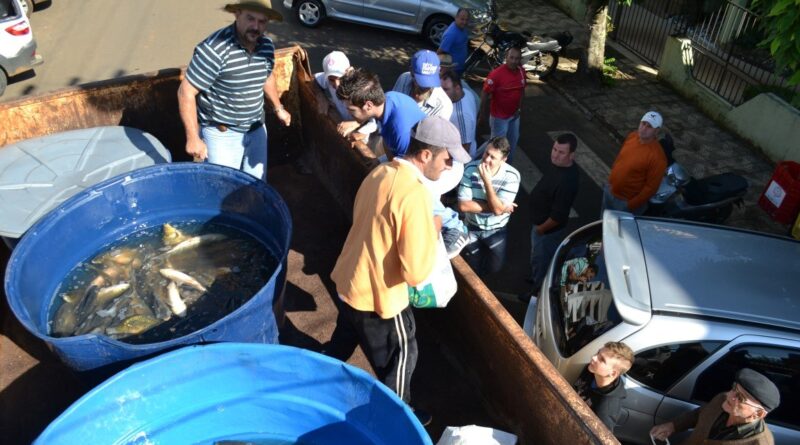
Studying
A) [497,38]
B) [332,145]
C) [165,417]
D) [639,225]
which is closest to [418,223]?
[165,417]

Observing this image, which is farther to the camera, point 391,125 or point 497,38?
point 497,38

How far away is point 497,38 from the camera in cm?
1005

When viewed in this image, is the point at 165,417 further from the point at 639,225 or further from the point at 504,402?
the point at 639,225

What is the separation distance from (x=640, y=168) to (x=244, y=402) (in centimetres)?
401

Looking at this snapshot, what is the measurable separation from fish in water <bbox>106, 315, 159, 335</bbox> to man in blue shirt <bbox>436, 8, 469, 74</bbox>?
5.66 metres

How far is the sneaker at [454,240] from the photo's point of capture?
13.5ft

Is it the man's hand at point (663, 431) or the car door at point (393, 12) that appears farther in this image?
the car door at point (393, 12)

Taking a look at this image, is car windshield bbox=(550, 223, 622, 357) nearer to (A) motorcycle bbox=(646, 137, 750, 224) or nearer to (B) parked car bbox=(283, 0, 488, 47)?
(A) motorcycle bbox=(646, 137, 750, 224)

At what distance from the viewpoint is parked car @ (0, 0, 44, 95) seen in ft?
28.9

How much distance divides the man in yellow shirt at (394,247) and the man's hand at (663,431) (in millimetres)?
1590

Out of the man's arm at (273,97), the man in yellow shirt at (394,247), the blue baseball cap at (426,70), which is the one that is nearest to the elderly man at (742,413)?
the man in yellow shirt at (394,247)

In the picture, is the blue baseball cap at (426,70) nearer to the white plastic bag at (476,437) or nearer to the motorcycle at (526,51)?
the white plastic bag at (476,437)

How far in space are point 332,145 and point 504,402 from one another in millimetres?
2814

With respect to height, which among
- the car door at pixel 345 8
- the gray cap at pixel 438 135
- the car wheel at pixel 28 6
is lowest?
the car wheel at pixel 28 6
